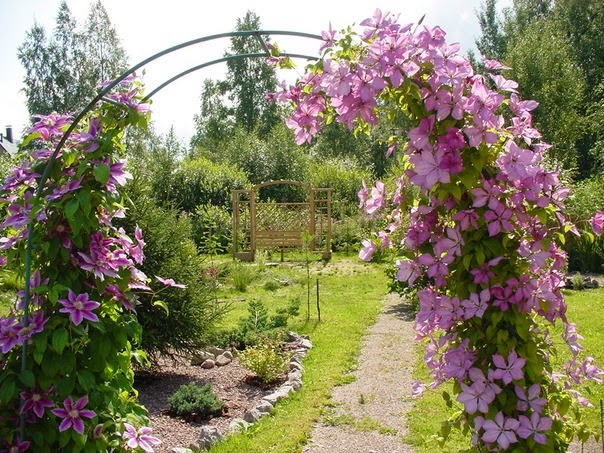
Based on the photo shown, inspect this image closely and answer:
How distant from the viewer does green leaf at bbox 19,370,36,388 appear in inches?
88.5

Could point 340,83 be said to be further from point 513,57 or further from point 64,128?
point 513,57

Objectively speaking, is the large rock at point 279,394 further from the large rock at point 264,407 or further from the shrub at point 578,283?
the shrub at point 578,283

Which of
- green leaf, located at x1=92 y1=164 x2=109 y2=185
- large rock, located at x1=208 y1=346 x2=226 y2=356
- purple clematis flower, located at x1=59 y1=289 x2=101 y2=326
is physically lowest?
large rock, located at x1=208 y1=346 x2=226 y2=356

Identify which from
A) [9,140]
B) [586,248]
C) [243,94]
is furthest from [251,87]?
[586,248]

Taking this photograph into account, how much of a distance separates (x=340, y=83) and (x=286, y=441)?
251cm

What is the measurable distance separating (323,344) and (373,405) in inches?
72.4

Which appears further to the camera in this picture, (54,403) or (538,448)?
(54,403)

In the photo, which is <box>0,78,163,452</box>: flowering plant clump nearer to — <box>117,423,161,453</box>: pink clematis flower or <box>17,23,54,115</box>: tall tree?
<box>117,423,161,453</box>: pink clematis flower

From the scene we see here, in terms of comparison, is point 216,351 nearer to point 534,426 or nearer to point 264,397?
point 264,397

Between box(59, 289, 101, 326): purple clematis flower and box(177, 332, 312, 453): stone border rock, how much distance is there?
155 centimetres

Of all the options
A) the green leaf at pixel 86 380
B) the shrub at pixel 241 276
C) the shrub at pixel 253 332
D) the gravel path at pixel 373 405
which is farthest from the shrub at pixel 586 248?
the green leaf at pixel 86 380

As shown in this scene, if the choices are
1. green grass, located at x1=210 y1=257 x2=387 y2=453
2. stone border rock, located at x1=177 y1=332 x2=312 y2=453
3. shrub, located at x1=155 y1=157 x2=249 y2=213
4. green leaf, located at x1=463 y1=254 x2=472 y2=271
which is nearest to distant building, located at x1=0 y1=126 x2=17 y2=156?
shrub, located at x1=155 y1=157 x2=249 y2=213

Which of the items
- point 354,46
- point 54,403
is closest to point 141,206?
point 54,403

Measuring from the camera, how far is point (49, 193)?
94.6 inches
